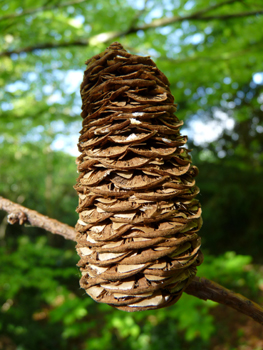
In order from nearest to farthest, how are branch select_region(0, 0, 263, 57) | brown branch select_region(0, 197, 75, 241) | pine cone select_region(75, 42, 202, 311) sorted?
pine cone select_region(75, 42, 202, 311) < brown branch select_region(0, 197, 75, 241) < branch select_region(0, 0, 263, 57)

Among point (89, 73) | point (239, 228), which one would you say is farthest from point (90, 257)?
point (239, 228)

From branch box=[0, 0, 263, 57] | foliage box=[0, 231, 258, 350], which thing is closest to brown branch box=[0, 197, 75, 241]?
foliage box=[0, 231, 258, 350]

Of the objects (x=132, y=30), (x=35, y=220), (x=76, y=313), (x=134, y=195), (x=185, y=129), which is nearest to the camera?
(x=134, y=195)

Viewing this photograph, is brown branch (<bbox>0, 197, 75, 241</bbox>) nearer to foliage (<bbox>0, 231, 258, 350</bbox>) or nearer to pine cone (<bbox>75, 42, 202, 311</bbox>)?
pine cone (<bbox>75, 42, 202, 311</bbox>)

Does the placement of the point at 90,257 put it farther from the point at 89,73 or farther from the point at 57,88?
the point at 57,88


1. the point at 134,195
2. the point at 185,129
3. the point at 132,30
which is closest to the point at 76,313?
the point at 134,195

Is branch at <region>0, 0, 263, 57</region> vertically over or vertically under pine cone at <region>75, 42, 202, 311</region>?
over

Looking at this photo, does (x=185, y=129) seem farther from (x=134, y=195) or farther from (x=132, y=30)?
(x=134, y=195)
